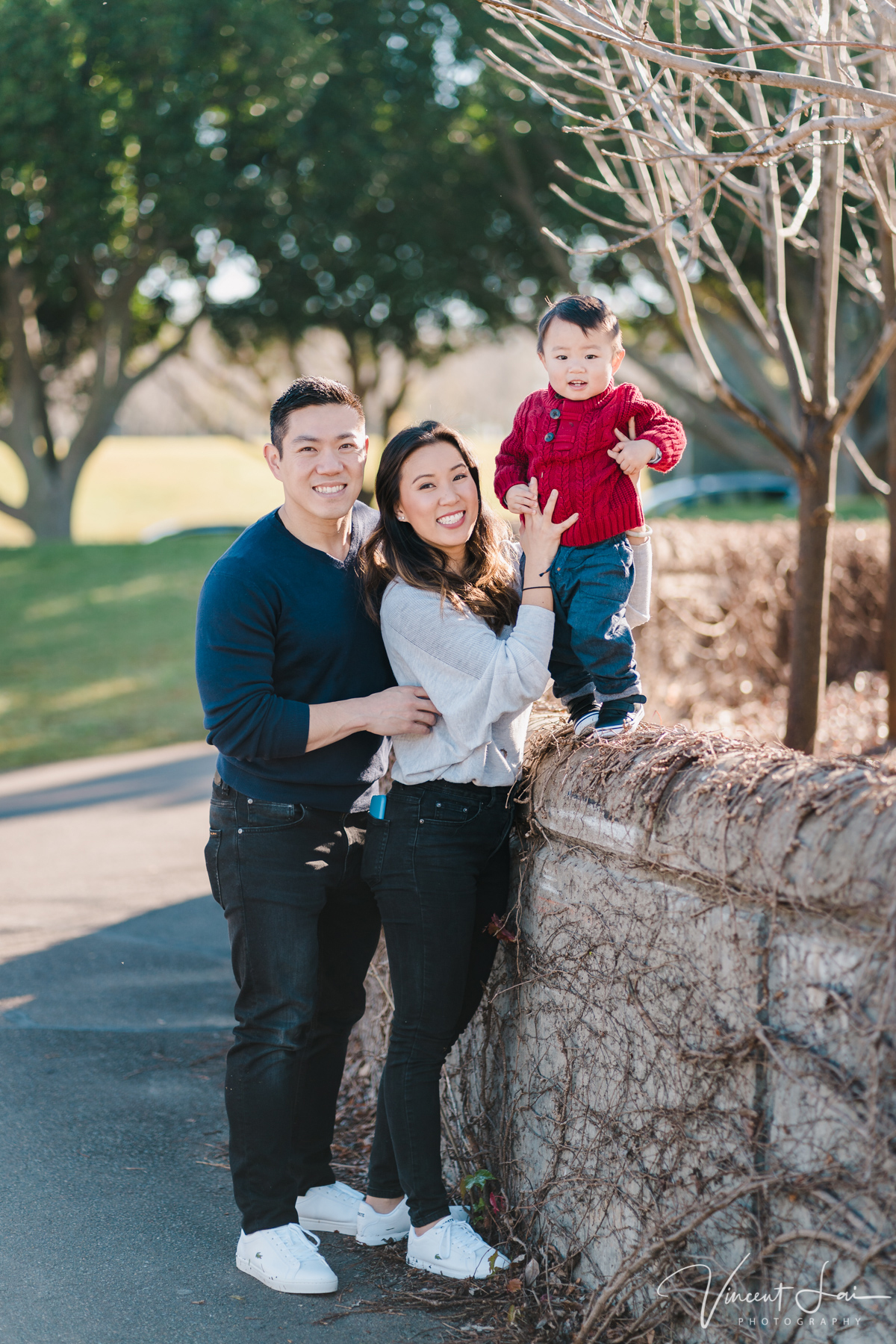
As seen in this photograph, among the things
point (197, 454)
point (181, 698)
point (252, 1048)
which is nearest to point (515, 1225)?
point (252, 1048)

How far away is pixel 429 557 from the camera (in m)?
3.01

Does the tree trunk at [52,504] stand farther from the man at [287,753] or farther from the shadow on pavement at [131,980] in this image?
the man at [287,753]

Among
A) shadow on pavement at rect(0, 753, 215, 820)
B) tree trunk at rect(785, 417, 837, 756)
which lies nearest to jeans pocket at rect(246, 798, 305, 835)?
tree trunk at rect(785, 417, 837, 756)

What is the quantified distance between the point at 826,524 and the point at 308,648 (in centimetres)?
298

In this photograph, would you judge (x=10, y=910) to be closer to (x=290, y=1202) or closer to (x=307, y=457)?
(x=290, y=1202)

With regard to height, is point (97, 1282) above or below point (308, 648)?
below

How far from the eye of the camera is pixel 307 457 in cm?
301

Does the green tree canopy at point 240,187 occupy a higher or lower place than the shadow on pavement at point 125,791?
higher

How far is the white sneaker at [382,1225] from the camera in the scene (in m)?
3.17

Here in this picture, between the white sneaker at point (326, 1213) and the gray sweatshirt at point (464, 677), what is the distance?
1287 mm

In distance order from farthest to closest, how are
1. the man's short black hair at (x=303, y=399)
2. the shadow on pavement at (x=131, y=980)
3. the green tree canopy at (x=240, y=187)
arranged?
the green tree canopy at (x=240, y=187)
the shadow on pavement at (x=131, y=980)
the man's short black hair at (x=303, y=399)

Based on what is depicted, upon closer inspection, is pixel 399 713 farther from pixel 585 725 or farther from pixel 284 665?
pixel 585 725

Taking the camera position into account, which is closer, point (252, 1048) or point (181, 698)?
point (252, 1048)
